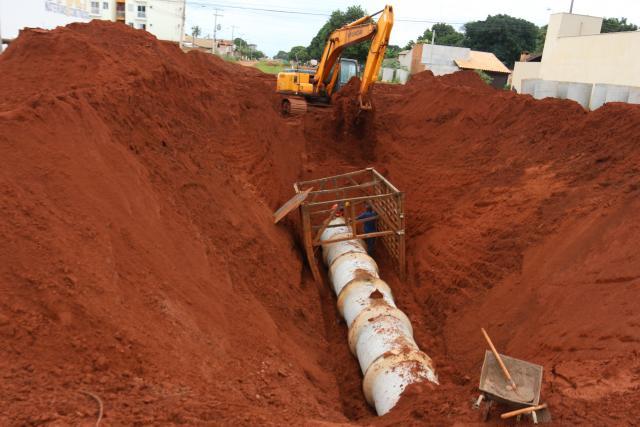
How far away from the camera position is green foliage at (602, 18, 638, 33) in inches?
2437

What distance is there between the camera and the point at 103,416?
4.48 m

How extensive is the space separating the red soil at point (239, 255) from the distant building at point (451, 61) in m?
33.9

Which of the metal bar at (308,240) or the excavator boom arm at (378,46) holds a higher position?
the excavator boom arm at (378,46)

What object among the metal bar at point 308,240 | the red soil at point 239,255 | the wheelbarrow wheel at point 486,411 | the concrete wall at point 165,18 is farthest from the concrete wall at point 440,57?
the wheelbarrow wheel at point 486,411

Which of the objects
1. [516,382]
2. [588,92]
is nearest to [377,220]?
[516,382]

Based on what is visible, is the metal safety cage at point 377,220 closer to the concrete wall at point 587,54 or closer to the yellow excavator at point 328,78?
the yellow excavator at point 328,78

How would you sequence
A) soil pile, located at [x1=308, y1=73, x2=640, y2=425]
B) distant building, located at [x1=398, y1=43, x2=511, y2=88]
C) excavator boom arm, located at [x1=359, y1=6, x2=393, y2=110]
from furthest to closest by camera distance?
distant building, located at [x1=398, y1=43, x2=511, y2=88] < excavator boom arm, located at [x1=359, y1=6, x2=393, y2=110] < soil pile, located at [x1=308, y1=73, x2=640, y2=425]

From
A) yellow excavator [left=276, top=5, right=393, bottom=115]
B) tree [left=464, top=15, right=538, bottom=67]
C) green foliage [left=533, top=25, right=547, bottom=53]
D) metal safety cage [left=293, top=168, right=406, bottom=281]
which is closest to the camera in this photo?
metal safety cage [left=293, top=168, right=406, bottom=281]

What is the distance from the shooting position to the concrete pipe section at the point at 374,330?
7594mm

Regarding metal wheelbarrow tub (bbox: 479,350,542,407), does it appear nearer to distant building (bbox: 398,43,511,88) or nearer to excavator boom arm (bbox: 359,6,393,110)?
excavator boom arm (bbox: 359,6,393,110)

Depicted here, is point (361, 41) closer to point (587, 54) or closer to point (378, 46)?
point (378, 46)

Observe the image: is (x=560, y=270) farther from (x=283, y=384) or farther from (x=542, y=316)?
(x=283, y=384)

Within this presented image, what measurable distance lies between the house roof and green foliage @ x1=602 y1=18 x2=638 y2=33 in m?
20.5

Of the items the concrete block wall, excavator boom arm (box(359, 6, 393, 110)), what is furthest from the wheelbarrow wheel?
the concrete block wall
